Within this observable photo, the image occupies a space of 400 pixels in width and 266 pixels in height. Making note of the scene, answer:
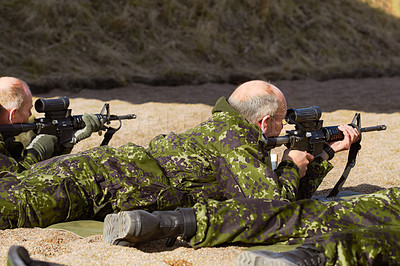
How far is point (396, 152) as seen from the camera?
18.7 feet

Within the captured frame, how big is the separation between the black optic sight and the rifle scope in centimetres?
173

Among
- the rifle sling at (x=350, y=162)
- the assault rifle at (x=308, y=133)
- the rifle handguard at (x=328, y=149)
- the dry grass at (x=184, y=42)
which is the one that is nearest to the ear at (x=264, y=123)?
the assault rifle at (x=308, y=133)

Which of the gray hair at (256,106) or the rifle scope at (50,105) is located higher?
the gray hair at (256,106)

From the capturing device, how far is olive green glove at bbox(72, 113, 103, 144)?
4.36 meters

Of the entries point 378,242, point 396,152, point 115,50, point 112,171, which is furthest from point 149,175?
point 115,50

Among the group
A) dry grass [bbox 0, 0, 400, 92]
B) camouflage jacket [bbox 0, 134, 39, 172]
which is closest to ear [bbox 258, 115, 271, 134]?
camouflage jacket [bbox 0, 134, 39, 172]

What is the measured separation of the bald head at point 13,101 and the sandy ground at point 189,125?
1137 millimetres

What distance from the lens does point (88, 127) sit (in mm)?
4430

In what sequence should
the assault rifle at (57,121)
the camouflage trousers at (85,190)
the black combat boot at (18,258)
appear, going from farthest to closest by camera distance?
the assault rifle at (57,121), the camouflage trousers at (85,190), the black combat boot at (18,258)

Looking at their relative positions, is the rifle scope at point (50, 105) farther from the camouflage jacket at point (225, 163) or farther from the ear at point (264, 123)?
the ear at point (264, 123)

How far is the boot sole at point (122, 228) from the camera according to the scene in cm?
261

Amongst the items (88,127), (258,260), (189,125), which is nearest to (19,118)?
(88,127)

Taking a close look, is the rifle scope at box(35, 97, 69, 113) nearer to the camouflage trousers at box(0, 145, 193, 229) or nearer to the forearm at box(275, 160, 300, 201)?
the camouflage trousers at box(0, 145, 193, 229)

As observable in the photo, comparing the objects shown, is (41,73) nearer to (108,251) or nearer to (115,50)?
(115,50)
